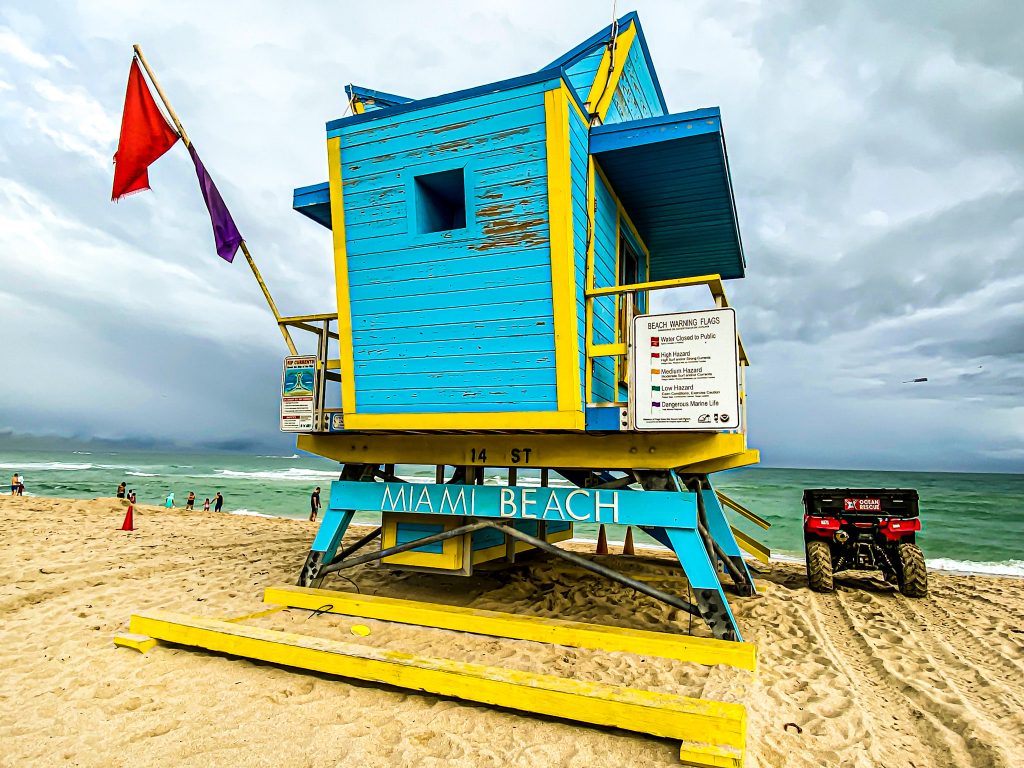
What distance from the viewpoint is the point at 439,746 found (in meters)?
3.84

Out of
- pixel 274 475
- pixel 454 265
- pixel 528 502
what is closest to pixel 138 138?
pixel 454 265

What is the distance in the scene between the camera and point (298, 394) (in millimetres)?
7660

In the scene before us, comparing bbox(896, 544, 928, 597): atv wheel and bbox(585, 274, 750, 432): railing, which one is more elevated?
bbox(585, 274, 750, 432): railing

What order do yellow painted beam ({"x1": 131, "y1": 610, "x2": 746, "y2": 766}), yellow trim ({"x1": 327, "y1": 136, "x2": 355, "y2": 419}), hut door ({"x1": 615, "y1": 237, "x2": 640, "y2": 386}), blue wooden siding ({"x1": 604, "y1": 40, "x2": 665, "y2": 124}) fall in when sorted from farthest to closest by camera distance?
1. blue wooden siding ({"x1": 604, "y1": 40, "x2": 665, "y2": 124})
2. yellow trim ({"x1": 327, "y1": 136, "x2": 355, "y2": 419})
3. hut door ({"x1": 615, "y1": 237, "x2": 640, "y2": 386})
4. yellow painted beam ({"x1": 131, "y1": 610, "x2": 746, "y2": 766})

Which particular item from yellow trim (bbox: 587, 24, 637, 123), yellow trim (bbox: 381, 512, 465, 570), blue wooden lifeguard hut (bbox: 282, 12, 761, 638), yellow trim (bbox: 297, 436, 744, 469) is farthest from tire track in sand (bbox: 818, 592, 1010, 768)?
yellow trim (bbox: 587, 24, 637, 123)

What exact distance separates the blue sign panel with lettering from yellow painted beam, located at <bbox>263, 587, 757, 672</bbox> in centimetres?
105

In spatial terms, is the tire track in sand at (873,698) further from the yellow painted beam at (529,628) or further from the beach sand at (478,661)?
the yellow painted beam at (529,628)

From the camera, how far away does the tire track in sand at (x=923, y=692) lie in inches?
161

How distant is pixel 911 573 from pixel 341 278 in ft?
32.0

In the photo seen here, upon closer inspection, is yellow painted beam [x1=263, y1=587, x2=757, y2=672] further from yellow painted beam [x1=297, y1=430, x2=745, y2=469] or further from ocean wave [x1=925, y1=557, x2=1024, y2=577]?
ocean wave [x1=925, y1=557, x2=1024, y2=577]

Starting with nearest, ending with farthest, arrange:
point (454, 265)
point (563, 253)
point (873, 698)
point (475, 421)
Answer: point (873, 698) → point (563, 253) → point (475, 421) → point (454, 265)

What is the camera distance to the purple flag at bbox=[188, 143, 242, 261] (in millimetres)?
7656

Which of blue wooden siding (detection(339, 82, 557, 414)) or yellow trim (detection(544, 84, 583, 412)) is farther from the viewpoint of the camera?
blue wooden siding (detection(339, 82, 557, 414))

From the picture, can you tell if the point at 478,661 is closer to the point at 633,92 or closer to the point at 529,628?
the point at 529,628
